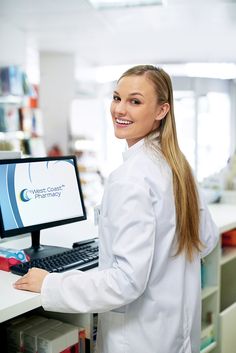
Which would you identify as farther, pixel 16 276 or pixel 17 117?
pixel 17 117

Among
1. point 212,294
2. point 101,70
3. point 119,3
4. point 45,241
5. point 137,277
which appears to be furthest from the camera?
point 101,70

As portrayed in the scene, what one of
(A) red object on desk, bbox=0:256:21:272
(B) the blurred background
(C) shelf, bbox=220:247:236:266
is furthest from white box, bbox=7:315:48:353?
(B) the blurred background

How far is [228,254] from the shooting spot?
2598 mm

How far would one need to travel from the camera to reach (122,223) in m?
1.21

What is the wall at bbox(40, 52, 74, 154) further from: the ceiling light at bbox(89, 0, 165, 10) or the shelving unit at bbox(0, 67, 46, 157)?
the ceiling light at bbox(89, 0, 165, 10)

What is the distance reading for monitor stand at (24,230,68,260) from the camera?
5.70 feet

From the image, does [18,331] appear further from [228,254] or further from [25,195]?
[228,254]

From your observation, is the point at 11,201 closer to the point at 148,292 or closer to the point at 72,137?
the point at 148,292

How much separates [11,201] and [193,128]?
281 inches

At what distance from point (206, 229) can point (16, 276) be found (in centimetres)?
66

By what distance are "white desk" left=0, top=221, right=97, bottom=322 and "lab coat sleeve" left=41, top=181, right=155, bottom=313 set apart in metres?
0.08

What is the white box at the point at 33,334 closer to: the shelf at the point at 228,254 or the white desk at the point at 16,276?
the white desk at the point at 16,276

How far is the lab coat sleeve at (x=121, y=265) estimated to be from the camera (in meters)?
1.20

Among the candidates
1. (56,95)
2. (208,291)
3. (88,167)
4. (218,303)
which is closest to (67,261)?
(208,291)
